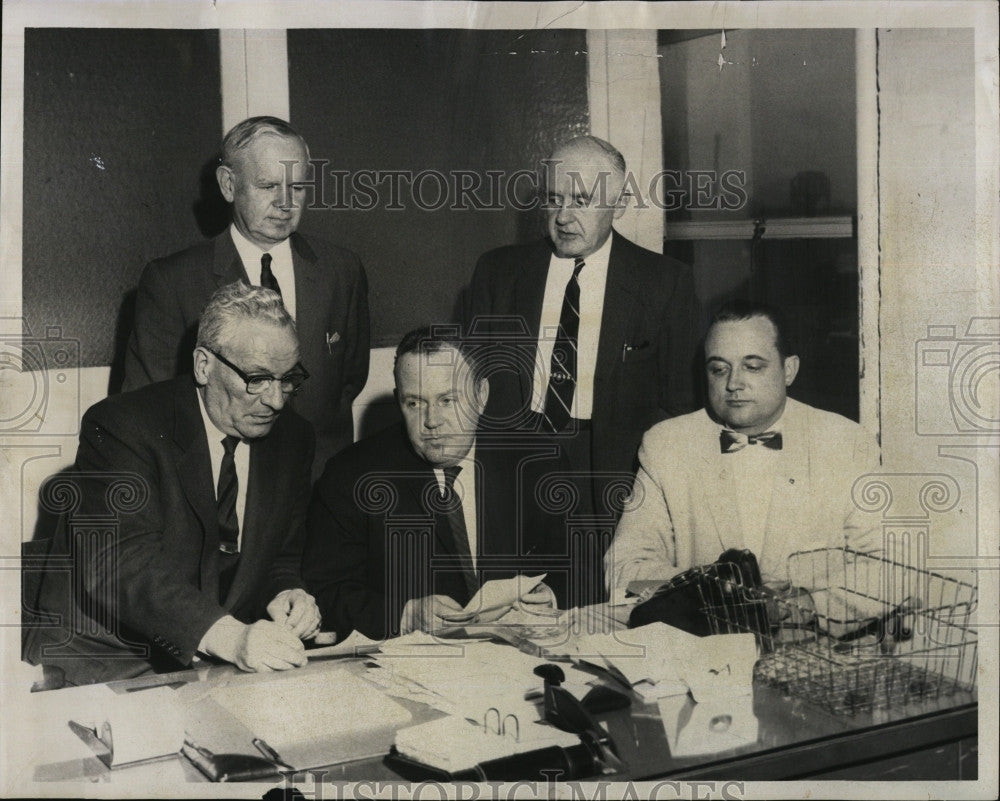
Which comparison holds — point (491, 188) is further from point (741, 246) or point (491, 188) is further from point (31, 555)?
point (31, 555)

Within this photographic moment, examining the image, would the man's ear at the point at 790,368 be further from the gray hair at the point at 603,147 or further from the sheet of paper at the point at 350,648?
the sheet of paper at the point at 350,648

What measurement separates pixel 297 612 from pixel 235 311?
2.36 ft

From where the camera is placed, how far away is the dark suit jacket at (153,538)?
2.55 metres

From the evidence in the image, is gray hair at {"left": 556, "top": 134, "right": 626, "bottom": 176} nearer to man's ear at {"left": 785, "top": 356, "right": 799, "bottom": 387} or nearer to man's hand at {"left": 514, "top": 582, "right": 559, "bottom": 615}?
man's ear at {"left": 785, "top": 356, "right": 799, "bottom": 387}

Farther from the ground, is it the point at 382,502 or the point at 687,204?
the point at 687,204

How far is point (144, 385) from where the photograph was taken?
256 cm

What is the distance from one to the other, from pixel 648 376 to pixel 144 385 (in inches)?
46.7

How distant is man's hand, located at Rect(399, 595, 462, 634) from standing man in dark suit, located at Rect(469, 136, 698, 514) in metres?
0.42

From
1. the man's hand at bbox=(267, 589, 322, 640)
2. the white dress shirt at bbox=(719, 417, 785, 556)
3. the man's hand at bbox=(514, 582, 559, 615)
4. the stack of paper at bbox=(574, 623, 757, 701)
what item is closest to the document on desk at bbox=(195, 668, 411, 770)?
the man's hand at bbox=(267, 589, 322, 640)

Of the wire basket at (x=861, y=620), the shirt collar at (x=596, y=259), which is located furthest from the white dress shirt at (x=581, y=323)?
the wire basket at (x=861, y=620)

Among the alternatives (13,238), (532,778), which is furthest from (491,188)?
(532,778)

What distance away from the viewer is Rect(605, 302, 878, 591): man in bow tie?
8.58ft

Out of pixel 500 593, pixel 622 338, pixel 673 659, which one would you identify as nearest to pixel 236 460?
pixel 500 593

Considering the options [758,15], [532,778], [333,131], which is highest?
[758,15]
